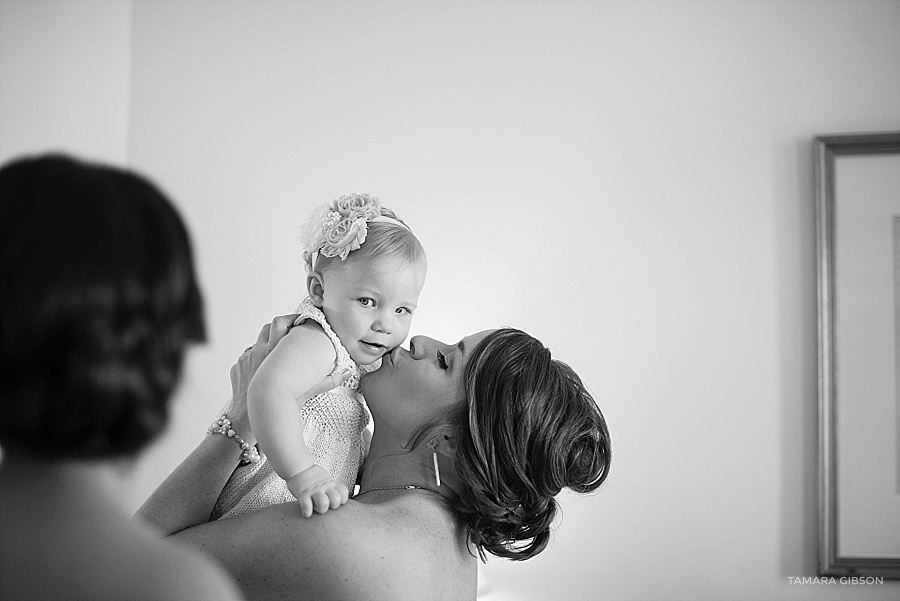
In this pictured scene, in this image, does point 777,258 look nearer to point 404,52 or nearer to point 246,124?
point 404,52

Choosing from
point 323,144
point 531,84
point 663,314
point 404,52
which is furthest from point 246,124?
point 663,314

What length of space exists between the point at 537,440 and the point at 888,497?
1.50m

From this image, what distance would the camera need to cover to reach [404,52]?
276 cm

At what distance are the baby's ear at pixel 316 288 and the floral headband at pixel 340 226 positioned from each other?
0.04m

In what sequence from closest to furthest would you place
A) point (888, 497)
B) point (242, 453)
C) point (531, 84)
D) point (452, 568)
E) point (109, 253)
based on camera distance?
1. point (109, 253)
2. point (452, 568)
3. point (242, 453)
4. point (888, 497)
5. point (531, 84)

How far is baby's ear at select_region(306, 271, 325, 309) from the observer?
1609 mm

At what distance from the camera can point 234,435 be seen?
1537 mm

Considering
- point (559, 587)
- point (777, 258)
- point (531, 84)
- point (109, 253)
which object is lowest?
point (559, 587)

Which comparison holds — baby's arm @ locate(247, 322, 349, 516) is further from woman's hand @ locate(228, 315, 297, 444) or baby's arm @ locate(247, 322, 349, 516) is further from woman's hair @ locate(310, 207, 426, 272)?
woman's hair @ locate(310, 207, 426, 272)

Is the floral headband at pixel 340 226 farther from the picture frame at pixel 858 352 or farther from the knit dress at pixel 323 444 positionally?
the picture frame at pixel 858 352

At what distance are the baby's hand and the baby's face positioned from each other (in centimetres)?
31

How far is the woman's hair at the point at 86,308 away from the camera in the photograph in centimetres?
52

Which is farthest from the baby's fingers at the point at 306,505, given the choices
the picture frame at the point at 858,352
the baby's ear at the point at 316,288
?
the picture frame at the point at 858,352

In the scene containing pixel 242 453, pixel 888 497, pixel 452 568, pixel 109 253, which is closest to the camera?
pixel 109 253
